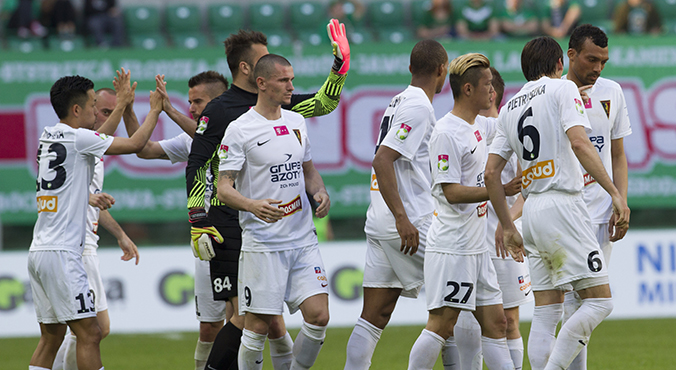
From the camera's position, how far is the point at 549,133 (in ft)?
15.9

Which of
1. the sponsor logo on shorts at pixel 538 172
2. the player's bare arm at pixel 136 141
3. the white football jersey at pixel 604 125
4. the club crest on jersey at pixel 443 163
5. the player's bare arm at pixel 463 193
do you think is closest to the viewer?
the sponsor logo on shorts at pixel 538 172

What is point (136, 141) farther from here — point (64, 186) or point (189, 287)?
point (189, 287)

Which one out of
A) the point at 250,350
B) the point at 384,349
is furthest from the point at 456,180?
the point at 384,349

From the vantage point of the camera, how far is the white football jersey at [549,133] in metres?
4.78

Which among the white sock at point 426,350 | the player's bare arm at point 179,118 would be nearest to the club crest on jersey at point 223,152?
the player's bare arm at point 179,118

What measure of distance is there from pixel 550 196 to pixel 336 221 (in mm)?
8719

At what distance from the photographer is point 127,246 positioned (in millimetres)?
6992

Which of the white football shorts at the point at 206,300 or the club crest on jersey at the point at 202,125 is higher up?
the club crest on jersey at the point at 202,125

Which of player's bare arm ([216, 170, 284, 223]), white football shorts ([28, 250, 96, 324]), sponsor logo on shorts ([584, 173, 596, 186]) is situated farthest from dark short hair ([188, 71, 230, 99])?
sponsor logo on shorts ([584, 173, 596, 186])

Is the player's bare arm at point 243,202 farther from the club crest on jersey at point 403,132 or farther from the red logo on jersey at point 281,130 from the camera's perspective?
the club crest on jersey at point 403,132

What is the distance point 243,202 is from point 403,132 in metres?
1.14

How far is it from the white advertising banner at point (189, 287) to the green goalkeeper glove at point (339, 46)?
19.7 feet

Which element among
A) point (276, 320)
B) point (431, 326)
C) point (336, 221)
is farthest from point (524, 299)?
point (336, 221)

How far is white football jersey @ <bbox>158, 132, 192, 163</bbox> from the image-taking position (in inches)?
262
